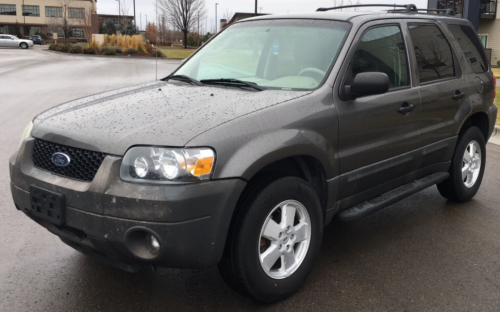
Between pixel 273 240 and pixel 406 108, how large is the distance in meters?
1.71

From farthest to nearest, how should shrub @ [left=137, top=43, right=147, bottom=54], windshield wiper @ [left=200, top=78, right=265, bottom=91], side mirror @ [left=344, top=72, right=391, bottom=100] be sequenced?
1. shrub @ [left=137, top=43, right=147, bottom=54]
2. windshield wiper @ [left=200, top=78, right=265, bottom=91]
3. side mirror @ [left=344, top=72, right=391, bottom=100]

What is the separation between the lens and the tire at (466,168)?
5246 millimetres

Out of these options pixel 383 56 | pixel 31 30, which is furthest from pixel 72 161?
pixel 31 30

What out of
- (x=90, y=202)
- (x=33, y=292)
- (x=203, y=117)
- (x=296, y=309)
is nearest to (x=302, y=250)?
(x=296, y=309)

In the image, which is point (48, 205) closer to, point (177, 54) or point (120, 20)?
point (177, 54)

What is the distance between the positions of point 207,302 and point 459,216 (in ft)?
9.60

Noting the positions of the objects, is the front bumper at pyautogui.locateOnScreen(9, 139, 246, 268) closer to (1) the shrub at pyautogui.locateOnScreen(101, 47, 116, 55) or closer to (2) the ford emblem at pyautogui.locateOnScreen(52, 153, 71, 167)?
(2) the ford emblem at pyautogui.locateOnScreen(52, 153, 71, 167)

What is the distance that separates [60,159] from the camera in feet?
10.5

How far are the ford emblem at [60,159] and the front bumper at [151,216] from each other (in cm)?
11

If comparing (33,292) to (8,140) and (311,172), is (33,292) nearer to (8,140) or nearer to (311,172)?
(311,172)


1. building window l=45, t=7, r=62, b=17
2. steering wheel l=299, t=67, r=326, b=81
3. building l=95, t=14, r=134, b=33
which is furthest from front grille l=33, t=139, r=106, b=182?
building window l=45, t=7, r=62, b=17

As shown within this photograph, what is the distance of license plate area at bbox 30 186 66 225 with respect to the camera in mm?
3082

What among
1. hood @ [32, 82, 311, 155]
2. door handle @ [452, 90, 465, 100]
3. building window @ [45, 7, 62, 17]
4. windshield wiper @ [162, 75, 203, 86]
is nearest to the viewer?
hood @ [32, 82, 311, 155]

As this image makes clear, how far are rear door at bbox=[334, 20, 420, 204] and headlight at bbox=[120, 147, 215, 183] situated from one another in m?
1.21
